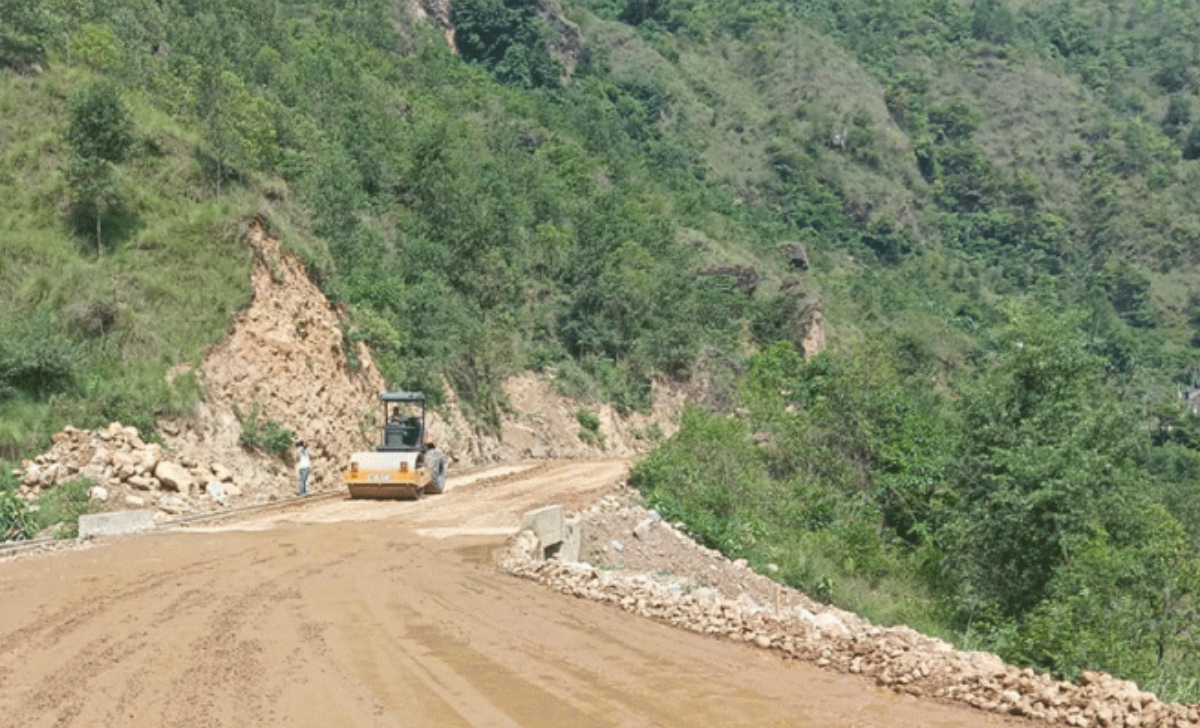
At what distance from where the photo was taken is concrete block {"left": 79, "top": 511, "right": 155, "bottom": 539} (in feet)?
58.3

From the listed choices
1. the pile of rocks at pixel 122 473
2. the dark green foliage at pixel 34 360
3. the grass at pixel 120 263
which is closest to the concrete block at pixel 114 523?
the pile of rocks at pixel 122 473

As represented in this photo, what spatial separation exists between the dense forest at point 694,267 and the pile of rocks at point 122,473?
27.2 inches

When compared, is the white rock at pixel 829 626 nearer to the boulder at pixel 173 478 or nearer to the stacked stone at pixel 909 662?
the stacked stone at pixel 909 662

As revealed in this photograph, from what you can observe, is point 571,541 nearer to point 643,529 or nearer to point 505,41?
point 643,529

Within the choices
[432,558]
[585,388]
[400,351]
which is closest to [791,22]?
[585,388]

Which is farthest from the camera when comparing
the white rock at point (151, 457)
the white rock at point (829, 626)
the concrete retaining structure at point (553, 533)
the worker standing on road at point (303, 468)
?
the worker standing on road at point (303, 468)

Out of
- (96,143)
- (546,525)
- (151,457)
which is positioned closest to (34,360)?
(151,457)

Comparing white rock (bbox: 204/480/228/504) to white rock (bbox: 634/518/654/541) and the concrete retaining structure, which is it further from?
white rock (bbox: 634/518/654/541)

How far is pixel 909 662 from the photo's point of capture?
895 centimetres

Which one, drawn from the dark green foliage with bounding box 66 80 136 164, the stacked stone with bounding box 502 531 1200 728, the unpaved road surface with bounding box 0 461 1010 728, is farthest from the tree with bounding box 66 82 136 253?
the stacked stone with bounding box 502 531 1200 728

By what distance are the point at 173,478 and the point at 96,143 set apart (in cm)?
1017

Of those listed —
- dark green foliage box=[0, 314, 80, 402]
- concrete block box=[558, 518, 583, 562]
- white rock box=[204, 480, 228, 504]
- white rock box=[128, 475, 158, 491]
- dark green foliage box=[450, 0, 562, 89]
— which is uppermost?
dark green foliage box=[450, 0, 562, 89]

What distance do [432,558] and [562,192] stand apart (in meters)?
55.9

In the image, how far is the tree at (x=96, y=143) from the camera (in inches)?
1028
